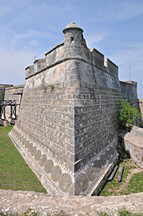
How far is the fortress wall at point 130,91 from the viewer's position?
1951cm

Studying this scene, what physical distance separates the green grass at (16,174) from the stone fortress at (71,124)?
0.96ft

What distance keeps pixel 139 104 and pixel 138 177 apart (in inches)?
628

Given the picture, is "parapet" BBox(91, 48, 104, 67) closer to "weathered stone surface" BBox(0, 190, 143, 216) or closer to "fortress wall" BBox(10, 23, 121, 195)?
"fortress wall" BBox(10, 23, 121, 195)

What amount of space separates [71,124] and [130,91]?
16.4 m

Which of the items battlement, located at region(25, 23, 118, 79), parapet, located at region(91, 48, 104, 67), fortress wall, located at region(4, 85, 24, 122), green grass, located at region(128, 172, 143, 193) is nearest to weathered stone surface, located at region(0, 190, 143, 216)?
green grass, located at region(128, 172, 143, 193)

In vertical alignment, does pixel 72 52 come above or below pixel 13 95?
above

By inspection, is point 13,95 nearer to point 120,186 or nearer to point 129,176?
point 129,176

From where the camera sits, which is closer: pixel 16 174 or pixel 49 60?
pixel 16 174

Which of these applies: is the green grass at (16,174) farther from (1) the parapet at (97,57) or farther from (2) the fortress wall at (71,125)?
(1) the parapet at (97,57)

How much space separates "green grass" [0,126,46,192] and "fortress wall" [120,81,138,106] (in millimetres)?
13231

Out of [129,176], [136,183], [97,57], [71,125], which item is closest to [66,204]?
[71,125]

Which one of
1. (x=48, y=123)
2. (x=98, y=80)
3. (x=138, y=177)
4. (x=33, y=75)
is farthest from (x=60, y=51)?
(x=138, y=177)

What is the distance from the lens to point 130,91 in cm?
2139

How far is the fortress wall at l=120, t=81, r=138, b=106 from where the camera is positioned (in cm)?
1951
